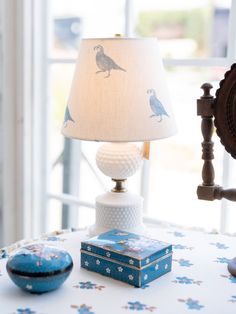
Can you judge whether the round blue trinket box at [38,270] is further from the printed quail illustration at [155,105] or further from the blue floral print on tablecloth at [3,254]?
the printed quail illustration at [155,105]

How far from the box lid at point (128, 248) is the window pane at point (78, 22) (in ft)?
3.01

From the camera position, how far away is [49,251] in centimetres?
101

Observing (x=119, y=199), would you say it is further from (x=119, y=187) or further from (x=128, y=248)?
(x=128, y=248)

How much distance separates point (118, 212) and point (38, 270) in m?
0.34

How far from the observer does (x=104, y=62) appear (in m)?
1.19

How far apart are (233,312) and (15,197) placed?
1243 millimetres

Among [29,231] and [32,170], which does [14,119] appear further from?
[29,231]

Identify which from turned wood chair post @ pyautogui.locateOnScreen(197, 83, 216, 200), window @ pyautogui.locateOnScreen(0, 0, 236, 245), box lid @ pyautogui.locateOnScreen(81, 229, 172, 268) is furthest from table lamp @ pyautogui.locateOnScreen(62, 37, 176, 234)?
window @ pyautogui.locateOnScreen(0, 0, 236, 245)

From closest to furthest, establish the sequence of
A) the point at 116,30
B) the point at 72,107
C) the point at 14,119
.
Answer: the point at 72,107 → the point at 116,30 → the point at 14,119

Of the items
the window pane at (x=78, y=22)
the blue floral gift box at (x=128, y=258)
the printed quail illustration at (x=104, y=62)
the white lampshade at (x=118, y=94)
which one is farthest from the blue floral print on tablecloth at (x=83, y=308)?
the window pane at (x=78, y=22)

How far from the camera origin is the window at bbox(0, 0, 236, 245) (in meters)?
1.78

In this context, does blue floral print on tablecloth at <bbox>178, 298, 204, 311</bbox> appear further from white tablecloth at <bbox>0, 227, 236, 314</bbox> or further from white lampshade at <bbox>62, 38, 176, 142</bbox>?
white lampshade at <bbox>62, 38, 176, 142</bbox>

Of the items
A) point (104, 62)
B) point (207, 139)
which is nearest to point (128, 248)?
point (207, 139)

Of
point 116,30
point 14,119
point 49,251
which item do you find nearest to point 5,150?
point 14,119
